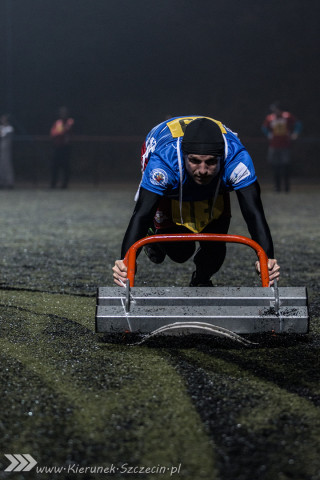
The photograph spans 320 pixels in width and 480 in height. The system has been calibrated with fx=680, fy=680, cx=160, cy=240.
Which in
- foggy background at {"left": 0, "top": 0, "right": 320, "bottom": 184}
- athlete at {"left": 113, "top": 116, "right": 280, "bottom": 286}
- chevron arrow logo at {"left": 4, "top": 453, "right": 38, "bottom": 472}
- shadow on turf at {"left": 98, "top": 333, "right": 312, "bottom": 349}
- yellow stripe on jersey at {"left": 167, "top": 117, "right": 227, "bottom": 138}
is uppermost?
foggy background at {"left": 0, "top": 0, "right": 320, "bottom": 184}

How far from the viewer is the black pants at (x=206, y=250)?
14.2ft

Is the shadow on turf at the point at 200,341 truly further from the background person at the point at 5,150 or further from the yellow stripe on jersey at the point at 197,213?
the background person at the point at 5,150

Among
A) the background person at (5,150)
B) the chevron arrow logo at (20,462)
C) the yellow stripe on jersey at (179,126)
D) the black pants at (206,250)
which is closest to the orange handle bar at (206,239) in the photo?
the yellow stripe on jersey at (179,126)

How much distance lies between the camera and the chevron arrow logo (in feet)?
6.86

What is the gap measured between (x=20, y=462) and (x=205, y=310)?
53.2 inches

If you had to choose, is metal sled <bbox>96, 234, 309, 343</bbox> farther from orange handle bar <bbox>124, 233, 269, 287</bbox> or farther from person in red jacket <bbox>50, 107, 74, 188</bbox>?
person in red jacket <bbox>50, 107, 74, 188</bbox>

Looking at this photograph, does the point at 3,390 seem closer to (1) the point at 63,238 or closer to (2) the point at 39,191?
(1) the point at 63,238

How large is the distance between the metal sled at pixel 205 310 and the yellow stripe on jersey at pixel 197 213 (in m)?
0.74

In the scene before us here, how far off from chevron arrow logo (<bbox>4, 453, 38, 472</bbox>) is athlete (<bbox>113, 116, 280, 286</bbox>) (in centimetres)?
136

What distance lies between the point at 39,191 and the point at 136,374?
15317 mm

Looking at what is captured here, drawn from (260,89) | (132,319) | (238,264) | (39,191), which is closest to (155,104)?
(260,89)

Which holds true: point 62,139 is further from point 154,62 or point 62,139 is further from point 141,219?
point 141,219

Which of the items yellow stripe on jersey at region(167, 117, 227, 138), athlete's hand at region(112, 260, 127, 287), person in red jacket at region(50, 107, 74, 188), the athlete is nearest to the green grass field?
athlete's hand at region(112, 260, 127, 287)

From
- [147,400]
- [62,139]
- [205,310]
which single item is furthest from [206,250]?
[62,139]
